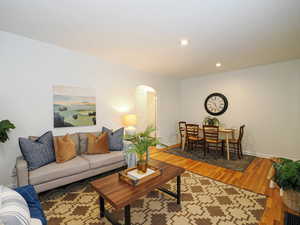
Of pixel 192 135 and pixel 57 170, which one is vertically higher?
pixel 192 135

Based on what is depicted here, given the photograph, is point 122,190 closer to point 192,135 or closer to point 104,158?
point 104,158

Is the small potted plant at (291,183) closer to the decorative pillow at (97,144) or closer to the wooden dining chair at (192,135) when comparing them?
the decorative pillow at (97,144)

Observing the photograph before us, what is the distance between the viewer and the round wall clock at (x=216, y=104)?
4.51m

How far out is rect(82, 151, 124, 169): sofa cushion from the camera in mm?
2432

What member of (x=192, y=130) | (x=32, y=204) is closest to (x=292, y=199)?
(x=32, y=204)

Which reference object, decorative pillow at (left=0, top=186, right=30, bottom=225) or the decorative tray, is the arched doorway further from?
decorative pillow at (left=0, top=186, right=30, bottom=225)

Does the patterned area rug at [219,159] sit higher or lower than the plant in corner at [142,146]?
lower

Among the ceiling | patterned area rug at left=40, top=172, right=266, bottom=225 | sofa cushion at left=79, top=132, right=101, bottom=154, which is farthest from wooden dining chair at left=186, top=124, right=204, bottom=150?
sofa cushion at left=79, top=132, right=101, bottom=154

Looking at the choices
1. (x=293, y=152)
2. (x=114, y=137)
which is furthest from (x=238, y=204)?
(x=293, y=152)

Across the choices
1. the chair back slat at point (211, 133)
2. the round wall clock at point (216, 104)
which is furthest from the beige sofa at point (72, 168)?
the round wall clock at point (216, 104)

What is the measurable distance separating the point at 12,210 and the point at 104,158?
1.67 meters

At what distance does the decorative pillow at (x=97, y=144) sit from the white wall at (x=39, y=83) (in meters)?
0.47

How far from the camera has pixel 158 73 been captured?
15.1 ft

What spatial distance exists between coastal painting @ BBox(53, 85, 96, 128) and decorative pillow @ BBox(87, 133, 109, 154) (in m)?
0.48
